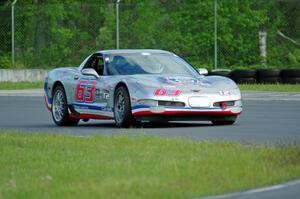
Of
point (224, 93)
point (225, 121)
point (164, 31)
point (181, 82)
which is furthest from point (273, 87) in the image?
point (181, 82)

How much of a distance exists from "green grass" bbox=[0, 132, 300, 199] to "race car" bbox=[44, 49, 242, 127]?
351 cm

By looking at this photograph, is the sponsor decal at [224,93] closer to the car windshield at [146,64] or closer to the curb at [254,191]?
the car windshield at [146,64]

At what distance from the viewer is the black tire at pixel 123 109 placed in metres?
18.1

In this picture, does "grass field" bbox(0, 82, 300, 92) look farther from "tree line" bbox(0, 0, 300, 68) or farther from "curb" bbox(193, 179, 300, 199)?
"curb" bbox(193, 179, 300, 199)

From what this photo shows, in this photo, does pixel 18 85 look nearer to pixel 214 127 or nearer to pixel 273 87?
pixel 273 87

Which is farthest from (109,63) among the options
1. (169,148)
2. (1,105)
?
(1,105)

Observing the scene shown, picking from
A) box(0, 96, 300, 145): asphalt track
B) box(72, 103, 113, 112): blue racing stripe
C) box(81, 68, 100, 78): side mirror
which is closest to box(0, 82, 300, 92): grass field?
box(0, 96, 300, 145): asphalt track

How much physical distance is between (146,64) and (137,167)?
8209mm

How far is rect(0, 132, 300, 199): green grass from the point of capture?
9648mm

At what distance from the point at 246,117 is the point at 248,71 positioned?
13819mm

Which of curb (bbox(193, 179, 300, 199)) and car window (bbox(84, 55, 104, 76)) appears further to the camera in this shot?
car window (bbox(84, 55, 104, 76))

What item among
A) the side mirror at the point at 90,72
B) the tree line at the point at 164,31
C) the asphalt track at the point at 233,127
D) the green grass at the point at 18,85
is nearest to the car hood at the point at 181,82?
the asphalt track at the point at 233,127

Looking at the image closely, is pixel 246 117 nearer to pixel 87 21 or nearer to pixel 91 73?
pixel 91 73

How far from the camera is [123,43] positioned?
3844 centimetres
